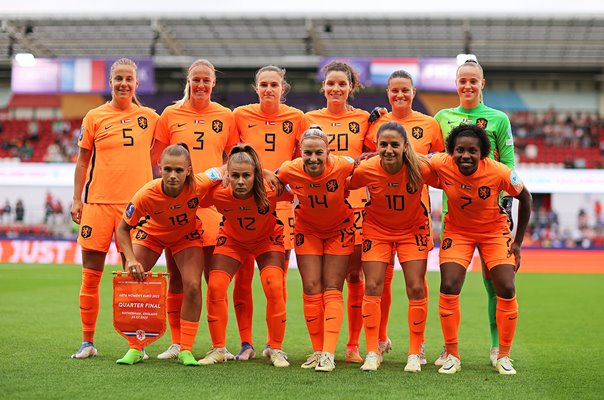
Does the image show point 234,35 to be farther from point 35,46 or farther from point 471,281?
point 471,281

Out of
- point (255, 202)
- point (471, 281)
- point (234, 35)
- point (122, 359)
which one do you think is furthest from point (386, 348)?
point (234, 35)

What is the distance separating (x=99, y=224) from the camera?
6.50 metres

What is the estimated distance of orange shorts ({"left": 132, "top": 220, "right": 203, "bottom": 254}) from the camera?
6.40m

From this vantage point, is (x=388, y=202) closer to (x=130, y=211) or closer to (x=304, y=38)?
(x=130, y=211)

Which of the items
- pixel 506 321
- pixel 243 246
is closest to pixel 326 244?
pixel 243 246

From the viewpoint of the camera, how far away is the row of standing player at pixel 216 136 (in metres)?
6.58

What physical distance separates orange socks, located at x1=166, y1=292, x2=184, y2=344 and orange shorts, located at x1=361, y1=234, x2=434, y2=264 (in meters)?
1.69

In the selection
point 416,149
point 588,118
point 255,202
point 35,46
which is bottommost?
point 255,202

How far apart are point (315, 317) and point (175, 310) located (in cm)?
133

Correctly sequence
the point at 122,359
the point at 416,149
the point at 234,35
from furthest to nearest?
the point at 234,35 → the point at 416,149 → the point at 122,359

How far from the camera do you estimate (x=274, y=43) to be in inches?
1209

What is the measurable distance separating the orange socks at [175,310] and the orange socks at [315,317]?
1.20 metres

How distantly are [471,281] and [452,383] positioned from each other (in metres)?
11.3

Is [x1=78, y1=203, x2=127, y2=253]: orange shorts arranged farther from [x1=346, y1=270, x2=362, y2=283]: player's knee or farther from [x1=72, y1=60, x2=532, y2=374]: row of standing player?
[x1=346, y1=270, x2=362, y2=283]: player's knee
